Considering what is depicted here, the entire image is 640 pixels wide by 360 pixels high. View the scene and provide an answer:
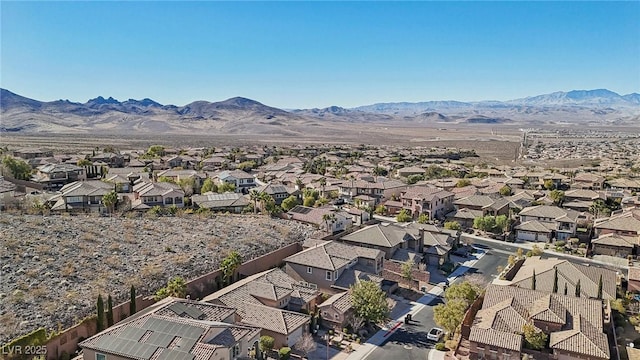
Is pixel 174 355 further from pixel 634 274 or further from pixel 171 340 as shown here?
pixel 634 274

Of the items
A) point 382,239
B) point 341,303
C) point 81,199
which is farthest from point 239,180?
point 341,303

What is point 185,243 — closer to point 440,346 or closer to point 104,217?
point 104,217

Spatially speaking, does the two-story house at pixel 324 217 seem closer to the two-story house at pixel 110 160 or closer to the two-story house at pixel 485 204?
the two-story house at pixel 485 204

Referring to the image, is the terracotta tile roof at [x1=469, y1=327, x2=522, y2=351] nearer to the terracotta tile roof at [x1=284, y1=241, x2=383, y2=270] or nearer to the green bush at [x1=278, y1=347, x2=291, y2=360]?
the green bush at [x1=278, y1=347, x2=291, y2=360]

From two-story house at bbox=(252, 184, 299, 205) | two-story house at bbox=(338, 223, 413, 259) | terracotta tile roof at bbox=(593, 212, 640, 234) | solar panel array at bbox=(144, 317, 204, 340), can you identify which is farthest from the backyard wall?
terracotta tile roof at bbox=(593, 212, 640, 234)

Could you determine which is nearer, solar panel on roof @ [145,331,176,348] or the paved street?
solar panel on roof @ [145,331,176,348]

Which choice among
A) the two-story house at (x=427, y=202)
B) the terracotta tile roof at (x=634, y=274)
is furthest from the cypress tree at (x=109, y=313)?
the two-story house at (x=427, y=202)

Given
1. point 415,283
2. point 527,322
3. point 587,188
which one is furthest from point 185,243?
point 587,188
